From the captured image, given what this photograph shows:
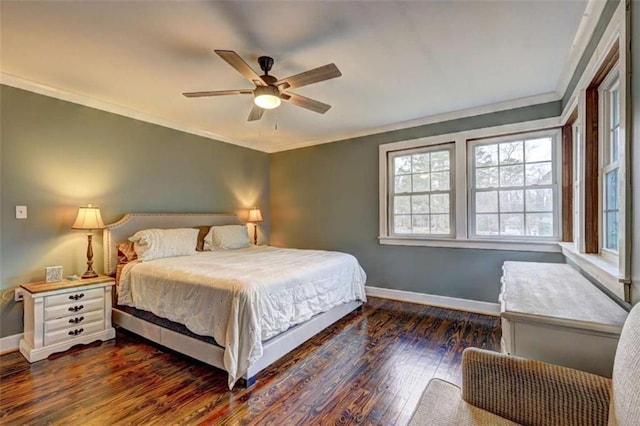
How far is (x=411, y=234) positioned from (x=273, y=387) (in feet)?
9.30

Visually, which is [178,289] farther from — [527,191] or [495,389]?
[527,191]

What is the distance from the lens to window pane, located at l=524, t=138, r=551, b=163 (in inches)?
131

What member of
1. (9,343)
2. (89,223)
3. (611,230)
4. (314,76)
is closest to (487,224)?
(611,230)

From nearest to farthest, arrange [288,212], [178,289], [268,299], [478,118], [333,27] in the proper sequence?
1. [333,27]
2. [268,299]
3. [178,289]
4. [478,118]
5. [288,212]

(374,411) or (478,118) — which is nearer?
(374,411)

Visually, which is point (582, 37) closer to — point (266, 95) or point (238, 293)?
point (266, 95)

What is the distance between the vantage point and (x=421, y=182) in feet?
13.6

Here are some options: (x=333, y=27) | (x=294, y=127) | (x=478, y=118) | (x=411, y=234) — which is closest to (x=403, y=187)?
(x=411, y=234)

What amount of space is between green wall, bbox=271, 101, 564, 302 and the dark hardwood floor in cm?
87

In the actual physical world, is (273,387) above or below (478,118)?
below

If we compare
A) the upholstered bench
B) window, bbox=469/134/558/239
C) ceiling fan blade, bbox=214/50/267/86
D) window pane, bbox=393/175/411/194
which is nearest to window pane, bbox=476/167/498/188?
window, bbox=469/134/558/239

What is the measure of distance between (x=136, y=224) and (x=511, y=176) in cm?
459

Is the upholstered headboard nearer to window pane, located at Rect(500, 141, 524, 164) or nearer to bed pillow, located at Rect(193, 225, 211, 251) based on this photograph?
bed pillow, located at Rect(193, 225, 211, 251)

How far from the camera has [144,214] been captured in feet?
12.0
